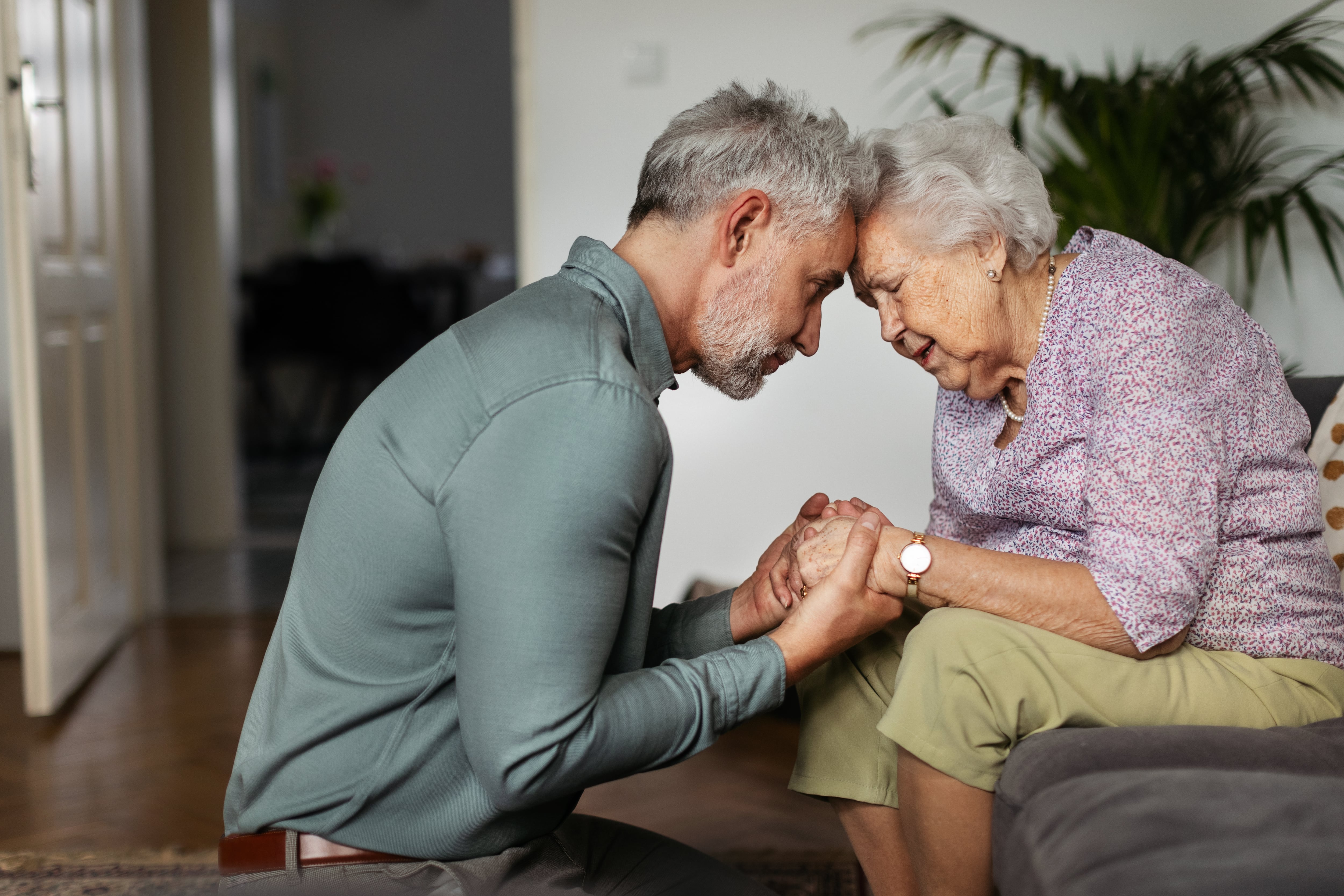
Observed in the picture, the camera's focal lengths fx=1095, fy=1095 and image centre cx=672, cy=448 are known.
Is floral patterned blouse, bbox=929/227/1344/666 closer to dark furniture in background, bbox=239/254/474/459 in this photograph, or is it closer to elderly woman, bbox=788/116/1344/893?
elderly woman, bbox=788/116/1344/893

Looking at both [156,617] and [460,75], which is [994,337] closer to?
[156,617]

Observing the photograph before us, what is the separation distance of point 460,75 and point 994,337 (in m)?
7.20

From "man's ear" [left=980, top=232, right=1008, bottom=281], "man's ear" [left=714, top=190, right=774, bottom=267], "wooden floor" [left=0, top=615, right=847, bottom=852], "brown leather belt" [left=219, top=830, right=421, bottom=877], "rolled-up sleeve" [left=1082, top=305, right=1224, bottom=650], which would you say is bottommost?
"wooden floor" [left=0, top=615, right=847, bottom=852]

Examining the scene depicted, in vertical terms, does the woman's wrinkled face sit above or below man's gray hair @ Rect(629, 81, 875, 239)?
below

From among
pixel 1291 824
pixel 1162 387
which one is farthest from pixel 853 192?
pixel 1291 824

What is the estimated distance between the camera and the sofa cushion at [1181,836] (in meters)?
0.76

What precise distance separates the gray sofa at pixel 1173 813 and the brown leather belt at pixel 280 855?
0.57 m

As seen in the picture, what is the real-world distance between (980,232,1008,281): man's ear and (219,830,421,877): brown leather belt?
3.04 ft

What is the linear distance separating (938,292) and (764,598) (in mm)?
432

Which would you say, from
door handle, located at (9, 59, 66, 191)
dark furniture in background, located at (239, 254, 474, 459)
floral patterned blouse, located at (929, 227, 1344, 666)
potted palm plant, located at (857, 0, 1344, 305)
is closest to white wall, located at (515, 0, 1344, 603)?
potted palm plant, located at (857, 0, 1344, 305)

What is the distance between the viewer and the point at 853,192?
50.0 inches

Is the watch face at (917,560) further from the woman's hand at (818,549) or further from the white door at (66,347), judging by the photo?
the white door at (66,347)

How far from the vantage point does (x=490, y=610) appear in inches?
35.1

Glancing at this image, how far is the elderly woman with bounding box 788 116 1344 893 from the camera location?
110 cm
